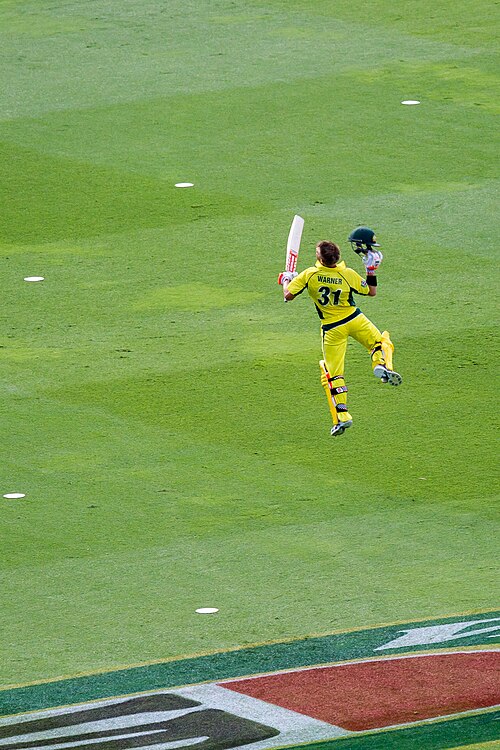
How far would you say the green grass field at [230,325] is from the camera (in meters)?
17.3

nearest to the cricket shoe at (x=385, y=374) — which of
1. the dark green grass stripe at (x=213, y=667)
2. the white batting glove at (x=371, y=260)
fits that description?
the white batting glove at (x=371, y=260)

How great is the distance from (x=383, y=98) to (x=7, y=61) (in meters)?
8.85

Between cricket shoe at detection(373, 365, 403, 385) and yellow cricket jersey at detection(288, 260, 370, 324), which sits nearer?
yellow cricket jersey at detection(288, 260, 370, 324)

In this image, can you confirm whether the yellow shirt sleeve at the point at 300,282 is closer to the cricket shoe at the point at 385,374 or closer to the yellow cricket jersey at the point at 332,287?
the yellow cricket jersey at the point at 332,287

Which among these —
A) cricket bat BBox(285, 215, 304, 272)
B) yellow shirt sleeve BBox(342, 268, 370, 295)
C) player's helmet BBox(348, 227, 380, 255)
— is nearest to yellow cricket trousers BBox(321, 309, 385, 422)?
yellow shirt sleeve BBox(342, 268, 370, 295)

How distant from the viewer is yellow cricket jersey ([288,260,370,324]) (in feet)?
58.9

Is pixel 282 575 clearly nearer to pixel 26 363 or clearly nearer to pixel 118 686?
pixel 118 686

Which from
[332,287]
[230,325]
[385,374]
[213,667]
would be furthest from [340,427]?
[230,325]

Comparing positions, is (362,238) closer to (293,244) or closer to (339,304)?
(339,304)

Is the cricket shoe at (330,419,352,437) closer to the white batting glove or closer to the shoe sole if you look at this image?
the shoe sole

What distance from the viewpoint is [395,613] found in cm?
1661

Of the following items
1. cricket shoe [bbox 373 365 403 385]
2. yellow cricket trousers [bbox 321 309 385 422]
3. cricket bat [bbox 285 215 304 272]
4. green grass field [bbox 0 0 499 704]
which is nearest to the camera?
green grass field [bbox 0 0 499 704]

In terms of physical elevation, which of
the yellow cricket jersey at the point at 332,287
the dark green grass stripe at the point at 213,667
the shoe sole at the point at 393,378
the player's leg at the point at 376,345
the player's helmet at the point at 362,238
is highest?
the player's helmet at the point at 362,238

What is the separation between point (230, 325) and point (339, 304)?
20.5 feet
